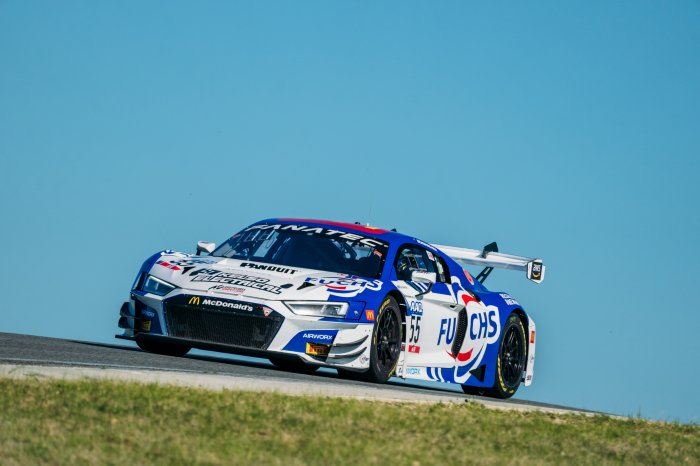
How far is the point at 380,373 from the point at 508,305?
113 inches

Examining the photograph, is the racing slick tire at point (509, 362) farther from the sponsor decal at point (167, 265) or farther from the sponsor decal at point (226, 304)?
the sponsor decal at point (167, 265)

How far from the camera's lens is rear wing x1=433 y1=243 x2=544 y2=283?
52.3 ft

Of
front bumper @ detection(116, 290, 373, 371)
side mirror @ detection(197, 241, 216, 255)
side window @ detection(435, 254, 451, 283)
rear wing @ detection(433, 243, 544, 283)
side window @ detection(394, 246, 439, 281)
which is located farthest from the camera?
rear wing @ detection(433, 243, 544, 283)

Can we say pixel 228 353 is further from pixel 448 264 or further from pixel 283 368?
pixel 448 264

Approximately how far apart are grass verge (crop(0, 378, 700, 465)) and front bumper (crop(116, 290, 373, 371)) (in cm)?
206

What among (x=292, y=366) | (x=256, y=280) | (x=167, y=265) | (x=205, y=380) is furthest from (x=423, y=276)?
(x=205, y=380)

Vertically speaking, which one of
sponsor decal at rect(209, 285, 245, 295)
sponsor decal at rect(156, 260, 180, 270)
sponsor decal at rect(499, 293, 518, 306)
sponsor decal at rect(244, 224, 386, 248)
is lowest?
sponsor decal at rect(209, 285, 245, 295)

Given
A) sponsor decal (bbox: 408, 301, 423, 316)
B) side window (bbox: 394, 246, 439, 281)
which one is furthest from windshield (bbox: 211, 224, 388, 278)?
sponsor decal (bbox: 408, 301, 423, 316)

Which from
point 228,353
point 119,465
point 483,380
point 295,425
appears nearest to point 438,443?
point 295,425

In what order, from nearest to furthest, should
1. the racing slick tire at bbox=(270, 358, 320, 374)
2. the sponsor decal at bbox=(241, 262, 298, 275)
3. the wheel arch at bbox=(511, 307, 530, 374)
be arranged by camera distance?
the sponsor decal at bbox=(241, 262, 298, 275), the racing slick tire at bbox=(270, 358, 320, 374), the wheel arch at bbox=(511, 307, 530, 374)

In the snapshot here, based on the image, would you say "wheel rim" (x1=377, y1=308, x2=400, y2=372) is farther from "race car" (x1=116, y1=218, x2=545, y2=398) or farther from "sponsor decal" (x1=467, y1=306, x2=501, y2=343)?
"sponsor decal" (x1=467, y1=306, x2=501, y2=343)

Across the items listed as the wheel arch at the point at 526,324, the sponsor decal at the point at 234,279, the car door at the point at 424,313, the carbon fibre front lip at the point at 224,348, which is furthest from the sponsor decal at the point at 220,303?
the wheel arch at the point at 526,324

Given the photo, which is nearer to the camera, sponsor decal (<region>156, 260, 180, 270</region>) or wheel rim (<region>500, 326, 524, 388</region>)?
sponsor decal (<region>156, 260, 180, 270</region>)

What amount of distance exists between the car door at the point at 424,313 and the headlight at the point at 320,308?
99 centimetres
